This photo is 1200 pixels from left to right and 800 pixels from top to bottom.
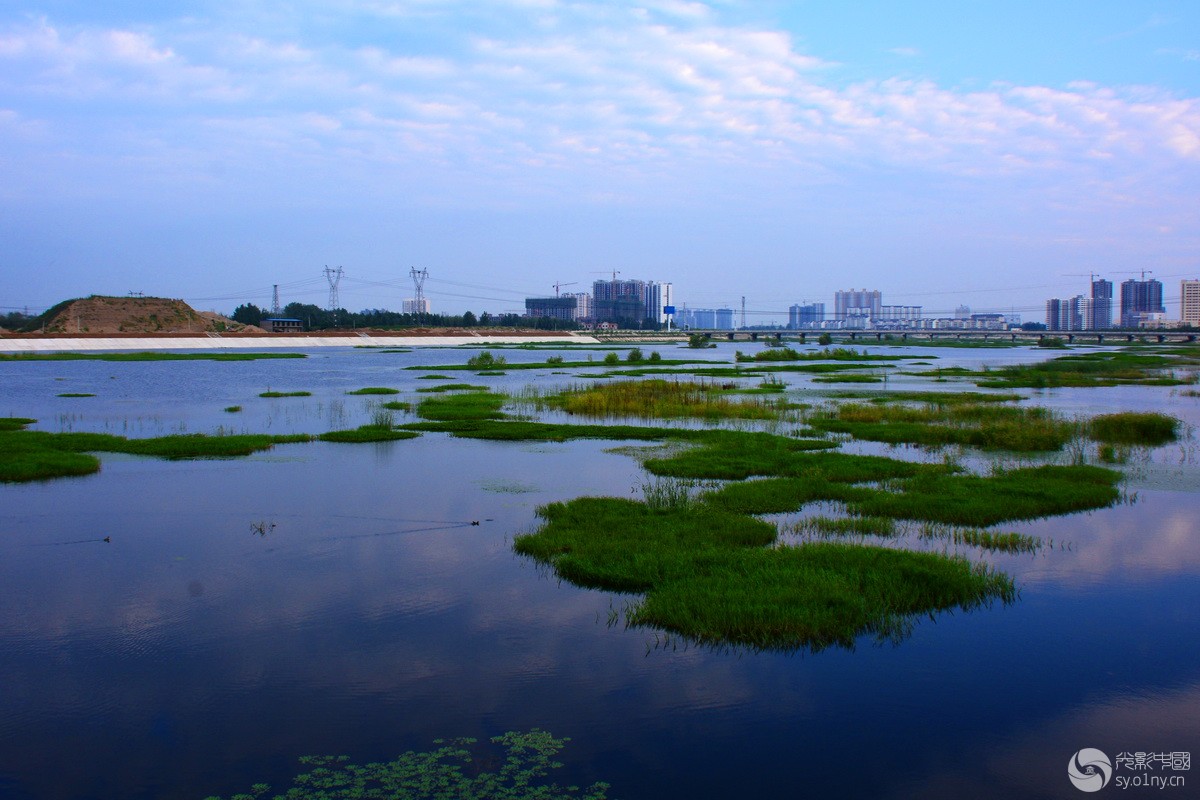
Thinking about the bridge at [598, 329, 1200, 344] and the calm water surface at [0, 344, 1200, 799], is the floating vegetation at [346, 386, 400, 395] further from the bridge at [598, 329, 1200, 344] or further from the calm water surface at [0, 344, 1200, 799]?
the bridge at [598, 329, 1200, 344]

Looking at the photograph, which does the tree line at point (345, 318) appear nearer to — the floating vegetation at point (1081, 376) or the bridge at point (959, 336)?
the bridge at point (959, 336)

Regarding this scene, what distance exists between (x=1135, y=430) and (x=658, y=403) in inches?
527

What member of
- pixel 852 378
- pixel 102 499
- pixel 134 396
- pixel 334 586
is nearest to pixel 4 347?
pixel 134 396

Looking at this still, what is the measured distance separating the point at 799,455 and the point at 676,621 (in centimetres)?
1039

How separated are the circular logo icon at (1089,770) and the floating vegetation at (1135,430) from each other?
17155 mm

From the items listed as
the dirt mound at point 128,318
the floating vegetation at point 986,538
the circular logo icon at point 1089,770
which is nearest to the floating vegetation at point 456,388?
the floating vegetation at point 986,538

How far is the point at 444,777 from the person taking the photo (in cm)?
669

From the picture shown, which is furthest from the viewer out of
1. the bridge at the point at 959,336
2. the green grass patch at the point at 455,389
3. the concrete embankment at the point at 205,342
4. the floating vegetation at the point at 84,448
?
the bridge at the point at 959,336

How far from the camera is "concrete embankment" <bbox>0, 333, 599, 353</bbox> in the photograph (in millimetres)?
87625

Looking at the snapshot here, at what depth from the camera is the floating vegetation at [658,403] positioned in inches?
1105

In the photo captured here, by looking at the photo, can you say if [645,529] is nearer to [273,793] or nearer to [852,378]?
[273,793]

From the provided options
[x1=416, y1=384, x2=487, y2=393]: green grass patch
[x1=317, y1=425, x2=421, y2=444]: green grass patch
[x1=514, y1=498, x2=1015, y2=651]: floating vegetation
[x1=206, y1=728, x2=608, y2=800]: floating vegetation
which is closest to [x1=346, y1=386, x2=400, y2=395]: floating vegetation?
[x1=416, y1=384, x2=487, y2=393]: green grass patch

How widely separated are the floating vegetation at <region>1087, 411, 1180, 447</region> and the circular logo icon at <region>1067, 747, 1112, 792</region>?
1716cm

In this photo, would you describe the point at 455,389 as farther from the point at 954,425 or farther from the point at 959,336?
the point at 959,336
